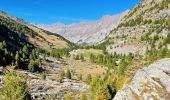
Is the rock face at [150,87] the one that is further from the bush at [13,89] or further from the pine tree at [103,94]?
the pine tree at [103,94]

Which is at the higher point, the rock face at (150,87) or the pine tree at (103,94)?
the rock face at (150,87)

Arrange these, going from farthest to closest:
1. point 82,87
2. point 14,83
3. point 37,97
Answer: point 82,87 → point 37,97 → point 14,83

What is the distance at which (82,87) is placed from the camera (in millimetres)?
165250

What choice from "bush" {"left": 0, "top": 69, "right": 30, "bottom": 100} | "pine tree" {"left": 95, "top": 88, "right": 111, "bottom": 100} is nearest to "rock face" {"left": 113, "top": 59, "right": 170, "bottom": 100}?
"bush" {"left": 0, "top": 69, "right": 30, "bottom": 100}

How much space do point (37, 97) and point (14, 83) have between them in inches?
3307

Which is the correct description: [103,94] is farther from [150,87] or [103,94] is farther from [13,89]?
[13,89]

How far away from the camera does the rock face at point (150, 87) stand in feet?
157

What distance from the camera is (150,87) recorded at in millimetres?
49156

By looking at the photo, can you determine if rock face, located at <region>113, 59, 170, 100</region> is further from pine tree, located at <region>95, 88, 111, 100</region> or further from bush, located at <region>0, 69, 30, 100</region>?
pine tree, located at <region>95, 88, 111, 100</region>

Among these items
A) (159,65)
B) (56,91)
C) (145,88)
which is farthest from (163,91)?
(56,91)

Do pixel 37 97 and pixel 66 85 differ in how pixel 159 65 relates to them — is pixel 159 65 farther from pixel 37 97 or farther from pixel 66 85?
pixel 66 85

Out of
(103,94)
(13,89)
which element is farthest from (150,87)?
(103,94)

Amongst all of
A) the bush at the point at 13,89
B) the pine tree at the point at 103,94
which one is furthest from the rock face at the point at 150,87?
the pine tree at the point at 103,94

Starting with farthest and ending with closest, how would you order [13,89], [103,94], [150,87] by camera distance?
[103,94], [13,89], [150,87]
